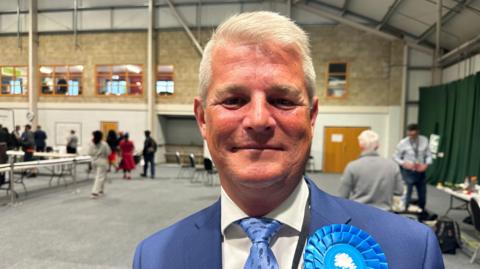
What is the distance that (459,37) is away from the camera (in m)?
7.06

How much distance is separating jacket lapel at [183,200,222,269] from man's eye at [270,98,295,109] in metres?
0.40

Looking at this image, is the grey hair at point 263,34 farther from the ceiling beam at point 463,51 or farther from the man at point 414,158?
the ceiling beam at point 463,51

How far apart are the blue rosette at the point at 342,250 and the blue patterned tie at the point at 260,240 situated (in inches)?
3.8

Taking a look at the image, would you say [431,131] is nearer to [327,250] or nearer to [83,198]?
[83,198]

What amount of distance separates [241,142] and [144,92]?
13.5m

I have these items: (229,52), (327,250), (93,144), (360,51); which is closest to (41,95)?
(229,52)

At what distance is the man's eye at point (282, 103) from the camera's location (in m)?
0.68

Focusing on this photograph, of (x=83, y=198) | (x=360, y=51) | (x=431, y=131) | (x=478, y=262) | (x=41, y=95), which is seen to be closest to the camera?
(x=41, y=95)

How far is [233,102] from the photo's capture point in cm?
70

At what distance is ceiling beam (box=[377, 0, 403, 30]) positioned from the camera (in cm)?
978

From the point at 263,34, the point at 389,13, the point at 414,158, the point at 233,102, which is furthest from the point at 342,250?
the point at 389,13

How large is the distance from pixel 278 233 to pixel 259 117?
13.5 inches

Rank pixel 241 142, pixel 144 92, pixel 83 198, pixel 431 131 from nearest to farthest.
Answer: pixel 241 142 → pixel 83 198 → pixel 431 131 → pixel 144 92

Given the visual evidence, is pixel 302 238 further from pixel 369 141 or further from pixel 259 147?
pixel 369 141
